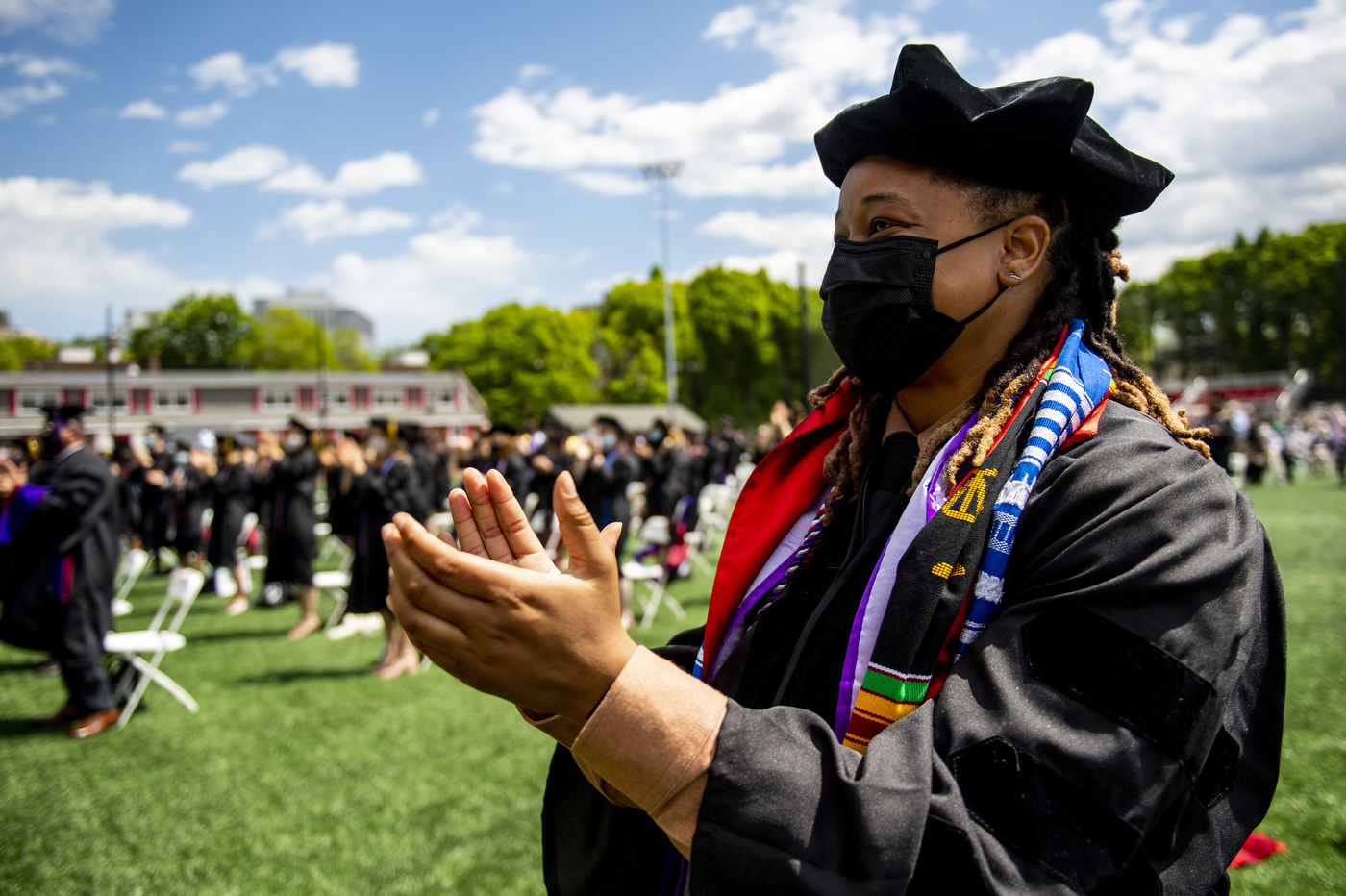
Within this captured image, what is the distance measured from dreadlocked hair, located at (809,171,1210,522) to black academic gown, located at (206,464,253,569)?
1141 cm

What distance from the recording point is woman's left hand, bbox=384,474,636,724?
888mm

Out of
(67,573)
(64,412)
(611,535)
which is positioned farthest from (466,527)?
(64,412)

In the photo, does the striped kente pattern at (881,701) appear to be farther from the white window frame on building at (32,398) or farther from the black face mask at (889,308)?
the white window frame on building at (32,398)

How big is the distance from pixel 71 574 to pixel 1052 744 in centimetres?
732

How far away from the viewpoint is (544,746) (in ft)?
19.1

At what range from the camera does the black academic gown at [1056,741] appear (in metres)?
0.90

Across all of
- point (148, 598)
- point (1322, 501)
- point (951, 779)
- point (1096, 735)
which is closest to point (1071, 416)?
point (1096, 735)

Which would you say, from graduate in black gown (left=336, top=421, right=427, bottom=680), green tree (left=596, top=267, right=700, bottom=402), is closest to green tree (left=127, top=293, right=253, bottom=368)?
green tree (left=596, top=267, right=700, bottom=402)

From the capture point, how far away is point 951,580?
114cm

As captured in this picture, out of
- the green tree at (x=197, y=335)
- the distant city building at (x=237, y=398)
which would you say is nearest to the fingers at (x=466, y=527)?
the distant city building at (x=237, y=398)

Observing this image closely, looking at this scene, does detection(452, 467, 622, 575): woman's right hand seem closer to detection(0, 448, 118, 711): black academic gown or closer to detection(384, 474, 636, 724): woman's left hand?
detection(384, 474, 636, 724): woman's left hand

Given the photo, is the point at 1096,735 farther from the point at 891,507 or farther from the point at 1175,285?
the point at 1175,285

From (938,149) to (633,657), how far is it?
1022mm

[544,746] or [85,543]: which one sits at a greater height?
[85,543]
